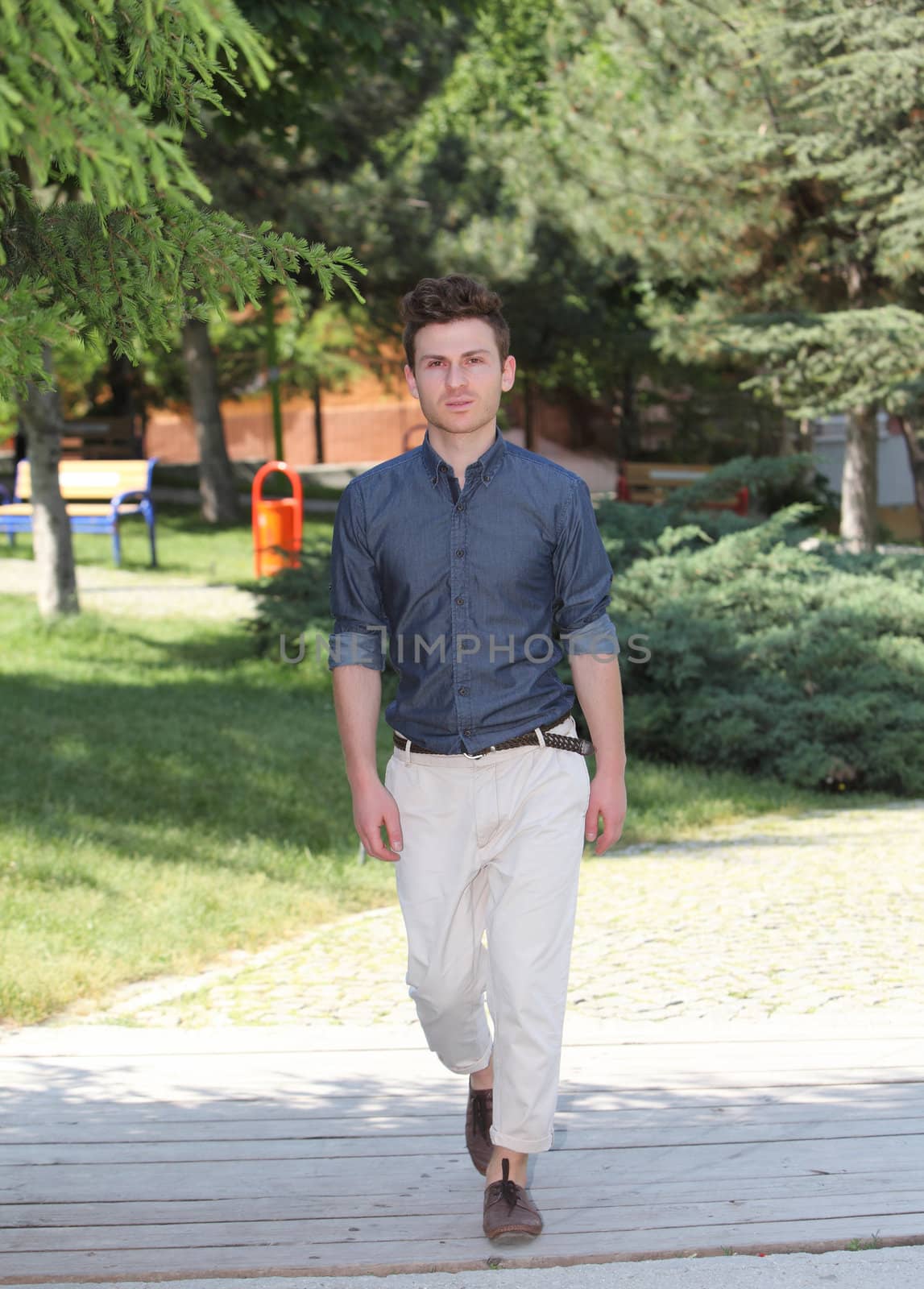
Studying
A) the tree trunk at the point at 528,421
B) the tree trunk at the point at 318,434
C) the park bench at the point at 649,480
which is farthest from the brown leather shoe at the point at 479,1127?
the tree trunk at the point at 318,434

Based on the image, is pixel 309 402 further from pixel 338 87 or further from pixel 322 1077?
pixel 322 1077

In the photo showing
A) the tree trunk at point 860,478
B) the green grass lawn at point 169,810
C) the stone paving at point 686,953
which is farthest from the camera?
the tree trunk at point 860,478

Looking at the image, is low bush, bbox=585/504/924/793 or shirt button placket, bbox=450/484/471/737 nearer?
shirt button placket, bbox=450/484/471/737

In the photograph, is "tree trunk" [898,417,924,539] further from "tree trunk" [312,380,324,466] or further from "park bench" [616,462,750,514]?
"tree trunk" [312,380,324,466]

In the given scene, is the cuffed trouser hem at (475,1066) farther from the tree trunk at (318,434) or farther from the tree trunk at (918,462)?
the tree trunk at (318,434)

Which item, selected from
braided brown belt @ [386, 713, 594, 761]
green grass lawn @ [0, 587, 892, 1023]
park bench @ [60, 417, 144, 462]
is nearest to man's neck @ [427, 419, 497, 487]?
braided brown belt @ [386, 713, 594, 761]

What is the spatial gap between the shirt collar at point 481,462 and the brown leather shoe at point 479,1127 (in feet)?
4.43

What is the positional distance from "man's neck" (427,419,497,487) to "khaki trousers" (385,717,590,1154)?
0.60 meters

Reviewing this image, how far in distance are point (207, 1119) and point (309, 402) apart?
109 ft

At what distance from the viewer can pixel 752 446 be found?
2612 centimetres

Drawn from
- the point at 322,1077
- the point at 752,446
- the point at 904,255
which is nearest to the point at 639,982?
the point at 322,1077

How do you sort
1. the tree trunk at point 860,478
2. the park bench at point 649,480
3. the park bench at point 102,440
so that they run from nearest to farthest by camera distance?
the tree trunk at point 860,478
the park bench at point 649,480
the park bench at point 102,440

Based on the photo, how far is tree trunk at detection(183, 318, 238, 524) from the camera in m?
22.0

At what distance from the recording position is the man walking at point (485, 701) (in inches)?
125
